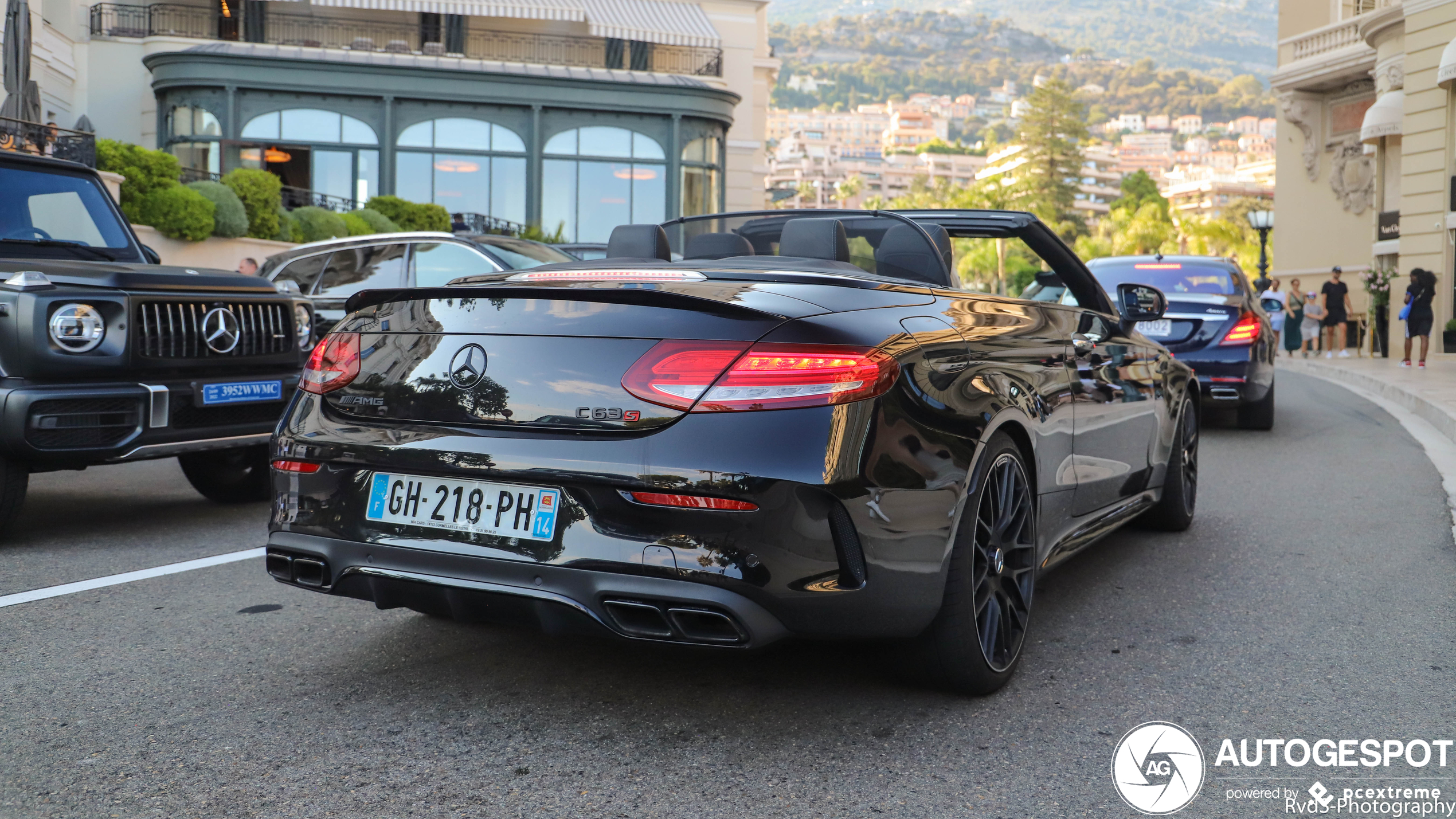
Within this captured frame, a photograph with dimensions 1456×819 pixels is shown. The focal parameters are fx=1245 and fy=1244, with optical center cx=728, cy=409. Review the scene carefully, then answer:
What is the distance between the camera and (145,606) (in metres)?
4.58

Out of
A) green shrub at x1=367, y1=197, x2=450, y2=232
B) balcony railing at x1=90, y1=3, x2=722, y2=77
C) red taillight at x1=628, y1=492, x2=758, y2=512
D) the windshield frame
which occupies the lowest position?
red taillight at x1=628, y1=492, x2=758, y2=512

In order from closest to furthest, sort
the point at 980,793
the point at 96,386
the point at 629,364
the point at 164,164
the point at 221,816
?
the point at 221,816 → the point at 980,793 → the point at 629,364 → the point at 96,386 → the point at 164,164

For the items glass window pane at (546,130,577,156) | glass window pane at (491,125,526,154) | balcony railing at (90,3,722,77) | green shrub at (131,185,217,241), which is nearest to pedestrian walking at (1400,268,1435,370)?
green shrub at (131,185,217,241)

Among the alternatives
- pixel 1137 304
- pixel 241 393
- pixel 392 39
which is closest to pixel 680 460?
pixel 1137 304

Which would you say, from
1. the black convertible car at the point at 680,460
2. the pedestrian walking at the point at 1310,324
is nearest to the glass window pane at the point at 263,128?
the pedestrian walking at the point at 1310,324

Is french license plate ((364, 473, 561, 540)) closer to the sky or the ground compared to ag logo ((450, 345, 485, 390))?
closer to the ground

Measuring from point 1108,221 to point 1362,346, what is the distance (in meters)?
87.0

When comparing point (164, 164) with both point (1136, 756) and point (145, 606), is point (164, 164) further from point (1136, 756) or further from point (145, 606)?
point (1136, 756)

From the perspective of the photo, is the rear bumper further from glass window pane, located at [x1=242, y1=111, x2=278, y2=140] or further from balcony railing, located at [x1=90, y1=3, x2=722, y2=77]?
balcony railing, located at [x1=90, y1=3, x2=722, y2=77]

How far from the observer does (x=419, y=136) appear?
113 ft

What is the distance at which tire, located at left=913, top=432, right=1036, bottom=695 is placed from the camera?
10.9ft

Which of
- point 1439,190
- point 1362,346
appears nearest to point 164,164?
point 1439,190

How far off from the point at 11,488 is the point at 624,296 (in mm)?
3903

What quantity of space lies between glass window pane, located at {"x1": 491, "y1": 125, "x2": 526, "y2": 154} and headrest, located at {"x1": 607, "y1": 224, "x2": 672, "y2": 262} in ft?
105
